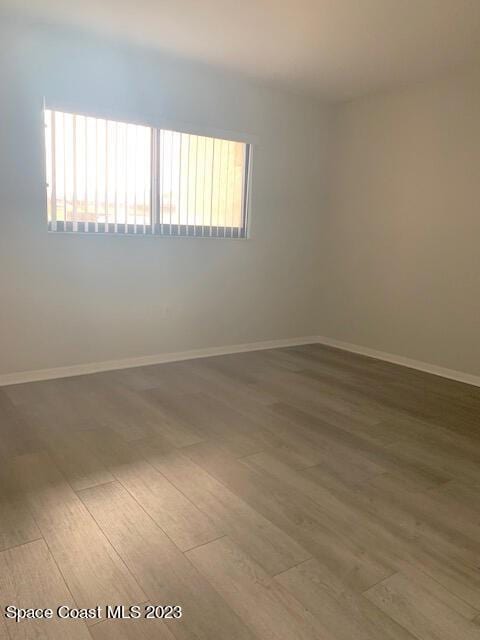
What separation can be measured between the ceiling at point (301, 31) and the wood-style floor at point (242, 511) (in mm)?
2574

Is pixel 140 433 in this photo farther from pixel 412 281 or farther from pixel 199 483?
pixel 412 281

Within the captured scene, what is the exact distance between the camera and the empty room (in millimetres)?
1664

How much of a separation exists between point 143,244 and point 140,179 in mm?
543

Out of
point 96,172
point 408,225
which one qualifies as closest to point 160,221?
point 96,172

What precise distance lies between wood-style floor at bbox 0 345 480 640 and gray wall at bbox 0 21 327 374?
669mm

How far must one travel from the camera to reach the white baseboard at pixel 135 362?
145 inches

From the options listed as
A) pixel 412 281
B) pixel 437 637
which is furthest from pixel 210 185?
pixel 437 637

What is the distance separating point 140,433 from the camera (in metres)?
2.80

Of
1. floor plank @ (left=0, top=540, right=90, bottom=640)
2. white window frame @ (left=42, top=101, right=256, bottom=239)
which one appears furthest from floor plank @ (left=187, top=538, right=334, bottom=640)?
white window frame @ (left=42, top=101, right=256, bottom=239)

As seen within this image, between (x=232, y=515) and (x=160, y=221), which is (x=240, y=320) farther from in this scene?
(x=232, y=515)

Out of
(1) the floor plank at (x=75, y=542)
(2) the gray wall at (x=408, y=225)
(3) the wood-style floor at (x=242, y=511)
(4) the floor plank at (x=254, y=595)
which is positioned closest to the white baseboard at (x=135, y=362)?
(3) the wood-style floor at (x=242, y=511)

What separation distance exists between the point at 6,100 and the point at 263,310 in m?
2.90

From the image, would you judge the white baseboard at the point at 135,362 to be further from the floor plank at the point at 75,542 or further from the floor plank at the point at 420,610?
the floor plank at the point at 420,610

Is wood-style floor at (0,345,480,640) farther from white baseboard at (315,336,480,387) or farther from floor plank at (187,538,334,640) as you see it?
white baseboard at (315,336,480,387)
